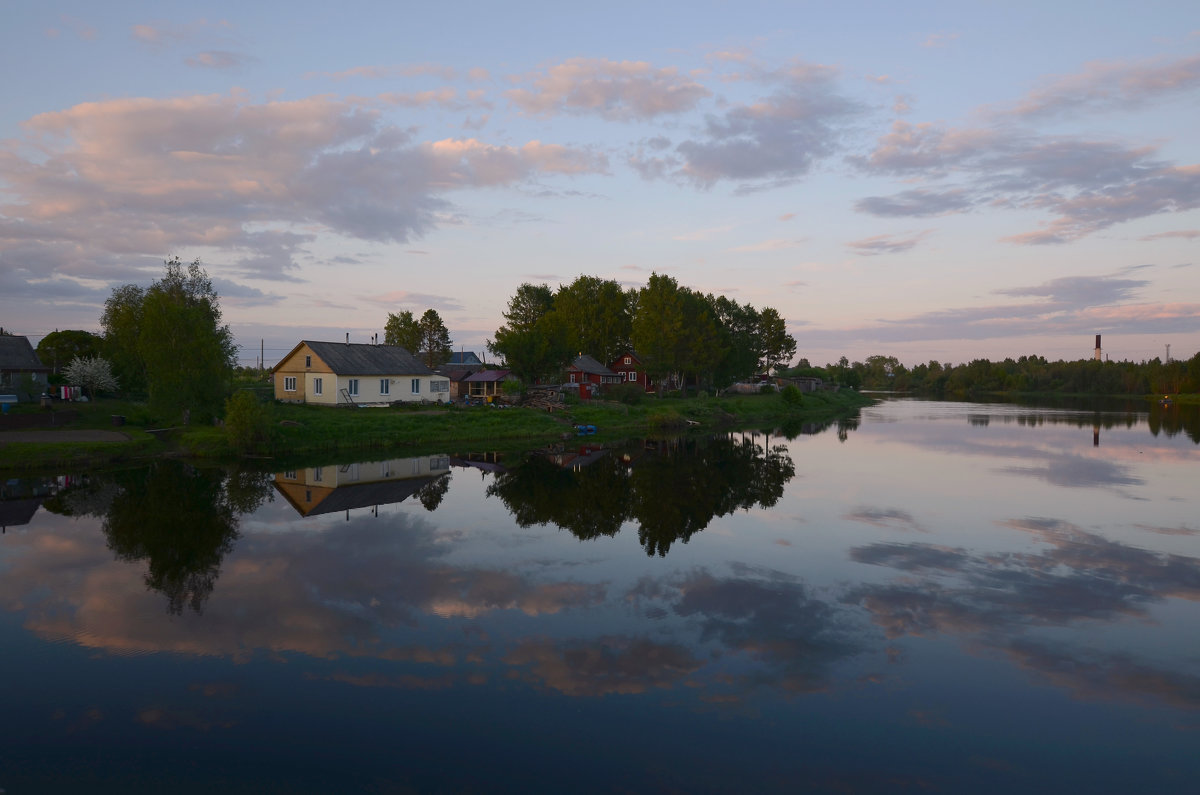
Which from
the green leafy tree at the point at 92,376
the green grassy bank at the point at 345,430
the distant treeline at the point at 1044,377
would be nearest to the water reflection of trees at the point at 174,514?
the green grassy bank at the point at 345,430

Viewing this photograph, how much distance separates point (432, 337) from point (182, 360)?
6095cm

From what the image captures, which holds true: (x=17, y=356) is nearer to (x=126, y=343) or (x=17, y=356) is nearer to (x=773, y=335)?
(x=126, y=343)

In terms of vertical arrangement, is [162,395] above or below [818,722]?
above

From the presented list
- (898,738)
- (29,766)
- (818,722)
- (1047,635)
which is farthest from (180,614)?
(1047,635)

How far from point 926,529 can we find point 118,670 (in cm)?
1880

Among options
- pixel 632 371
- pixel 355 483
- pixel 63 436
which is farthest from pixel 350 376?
pixel 632 371

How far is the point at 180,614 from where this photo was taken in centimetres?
1257

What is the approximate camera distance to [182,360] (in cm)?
3375

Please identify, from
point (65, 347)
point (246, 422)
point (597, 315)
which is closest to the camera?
point (246, 422)

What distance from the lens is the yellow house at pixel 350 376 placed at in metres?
45.5

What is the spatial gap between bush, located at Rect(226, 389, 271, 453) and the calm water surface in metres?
8.52

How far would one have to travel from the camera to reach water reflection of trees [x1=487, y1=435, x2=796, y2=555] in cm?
2067

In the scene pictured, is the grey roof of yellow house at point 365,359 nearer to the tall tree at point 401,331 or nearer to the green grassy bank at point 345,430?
the green grassy bank at point 345,430

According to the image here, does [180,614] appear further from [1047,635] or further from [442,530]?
[1047,635]
